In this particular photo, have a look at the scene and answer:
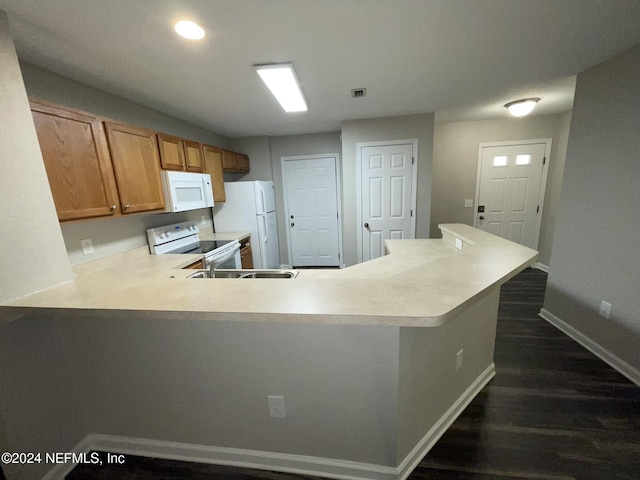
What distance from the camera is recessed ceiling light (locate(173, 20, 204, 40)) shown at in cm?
134

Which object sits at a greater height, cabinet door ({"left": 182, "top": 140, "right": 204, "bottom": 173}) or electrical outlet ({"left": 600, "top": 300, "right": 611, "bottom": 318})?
cabinet door ({"left": 182, "top": 140, "right": 204, "bottom": 173})

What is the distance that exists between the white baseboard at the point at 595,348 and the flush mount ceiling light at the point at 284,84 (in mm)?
3400

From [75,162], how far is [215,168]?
1867 millimetres

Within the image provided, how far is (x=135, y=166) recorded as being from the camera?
6.83 feet

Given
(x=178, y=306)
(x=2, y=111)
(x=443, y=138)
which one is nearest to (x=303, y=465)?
(x=178, y=306)

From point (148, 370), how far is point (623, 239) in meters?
3.41

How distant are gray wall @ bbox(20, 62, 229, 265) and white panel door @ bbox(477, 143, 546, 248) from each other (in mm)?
4687

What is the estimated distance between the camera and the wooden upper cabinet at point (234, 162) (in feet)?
12.1

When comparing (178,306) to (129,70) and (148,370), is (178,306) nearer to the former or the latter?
(148,370)

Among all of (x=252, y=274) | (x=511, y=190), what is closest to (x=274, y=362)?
(x=252, y=274)

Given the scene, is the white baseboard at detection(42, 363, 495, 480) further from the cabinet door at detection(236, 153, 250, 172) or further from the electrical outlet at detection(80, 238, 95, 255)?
the cabinet door at detection(236, 153, 250, 172)

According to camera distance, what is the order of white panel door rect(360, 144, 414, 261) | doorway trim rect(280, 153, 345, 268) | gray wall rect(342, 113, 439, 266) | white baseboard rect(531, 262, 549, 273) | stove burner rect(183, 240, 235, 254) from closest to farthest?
stove burner rect(183, 240, 235, 254), gray wall rect(342, 113, 439, 266), white panel door rect(360, 144, 414, 261), white baseboard rect(531, 262, 549, 273), doorway trim rect(280, 153, 345, 268)

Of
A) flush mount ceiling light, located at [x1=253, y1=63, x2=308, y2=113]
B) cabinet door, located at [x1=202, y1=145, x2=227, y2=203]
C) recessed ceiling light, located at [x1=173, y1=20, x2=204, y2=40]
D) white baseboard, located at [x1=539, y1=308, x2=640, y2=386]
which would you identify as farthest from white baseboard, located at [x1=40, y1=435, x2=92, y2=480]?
white baseboard, located at [x1=539, y1=308, x2=640, y2=386]

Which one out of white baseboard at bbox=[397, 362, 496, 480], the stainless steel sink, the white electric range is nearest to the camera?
white baseboard at bbox=[397, 362, 496, 480]
